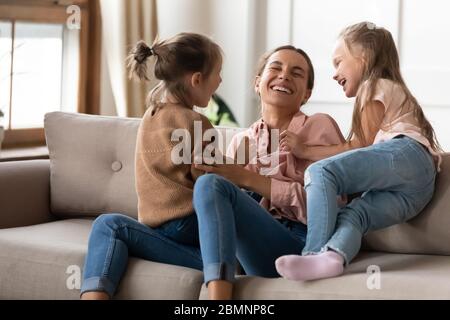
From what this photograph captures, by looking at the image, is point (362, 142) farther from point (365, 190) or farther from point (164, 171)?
point (164, 171)

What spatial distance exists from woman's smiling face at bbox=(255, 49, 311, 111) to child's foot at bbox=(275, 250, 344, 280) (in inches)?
25.0

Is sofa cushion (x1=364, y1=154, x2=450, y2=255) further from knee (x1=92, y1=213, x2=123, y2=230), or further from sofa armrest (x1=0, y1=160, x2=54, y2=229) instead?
sofa armrest (x1=0, y1=160, x2=54, y2=229)

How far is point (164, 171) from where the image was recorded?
2.34 metres

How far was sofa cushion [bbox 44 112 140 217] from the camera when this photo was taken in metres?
2.87

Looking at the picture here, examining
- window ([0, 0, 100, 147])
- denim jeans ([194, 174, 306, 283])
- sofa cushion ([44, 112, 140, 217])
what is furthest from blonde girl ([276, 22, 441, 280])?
window ([0, 0, 100, 147])

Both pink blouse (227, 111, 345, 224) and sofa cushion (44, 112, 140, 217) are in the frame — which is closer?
pink blouse (227, 111, 345, 224)

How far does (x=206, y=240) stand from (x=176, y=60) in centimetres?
56

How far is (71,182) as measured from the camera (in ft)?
9.53

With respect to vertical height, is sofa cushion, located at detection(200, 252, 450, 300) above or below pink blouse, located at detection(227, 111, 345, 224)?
below

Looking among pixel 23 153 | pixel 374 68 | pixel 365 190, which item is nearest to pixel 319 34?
pixel 23 153

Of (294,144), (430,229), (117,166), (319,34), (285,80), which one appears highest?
(319,34)
